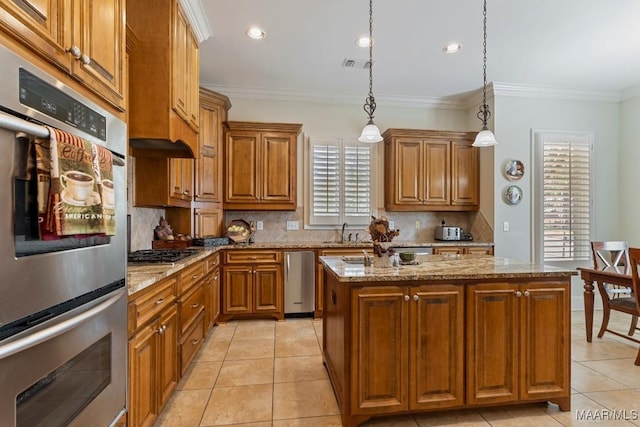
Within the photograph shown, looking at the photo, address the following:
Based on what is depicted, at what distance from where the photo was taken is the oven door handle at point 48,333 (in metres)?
0.86

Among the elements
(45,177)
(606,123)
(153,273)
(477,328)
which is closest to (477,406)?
(477,328)

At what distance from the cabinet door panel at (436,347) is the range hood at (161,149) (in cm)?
211

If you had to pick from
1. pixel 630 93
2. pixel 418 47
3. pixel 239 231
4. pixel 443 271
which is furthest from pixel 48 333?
pixel 630 93

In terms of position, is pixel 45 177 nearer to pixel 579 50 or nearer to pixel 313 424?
pixel 313 424

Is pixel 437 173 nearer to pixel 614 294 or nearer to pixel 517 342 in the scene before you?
pixel 614 294

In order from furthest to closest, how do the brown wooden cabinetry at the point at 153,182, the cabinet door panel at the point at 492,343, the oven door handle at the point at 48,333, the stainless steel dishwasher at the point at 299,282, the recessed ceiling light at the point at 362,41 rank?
the stainless steel dishwasher at the point at 299,282
the recessed ceiling light at the point at 362,41
the brown wooden cabinetry at the point at 153,182
the cabinet door panel at the point at 492,343
the oven door handle at the point at 48,333

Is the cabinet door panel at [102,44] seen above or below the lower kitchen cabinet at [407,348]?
above

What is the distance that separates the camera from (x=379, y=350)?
A: 1.93 metres

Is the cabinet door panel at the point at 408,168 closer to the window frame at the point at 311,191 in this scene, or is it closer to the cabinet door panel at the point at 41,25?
the window frame at the point at 311,191

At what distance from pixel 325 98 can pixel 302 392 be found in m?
3.70

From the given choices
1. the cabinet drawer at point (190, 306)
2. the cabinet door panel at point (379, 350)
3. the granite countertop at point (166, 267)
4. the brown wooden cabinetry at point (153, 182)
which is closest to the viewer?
the granite countertop at point (166, 267)

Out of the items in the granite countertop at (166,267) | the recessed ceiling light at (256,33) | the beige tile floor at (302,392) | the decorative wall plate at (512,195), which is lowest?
the beige tile floor at (302,392)

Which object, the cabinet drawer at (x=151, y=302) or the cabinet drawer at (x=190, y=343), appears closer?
the cabinet drawer at (x=151, y=302)

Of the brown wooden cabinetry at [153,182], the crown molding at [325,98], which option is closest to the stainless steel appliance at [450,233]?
the crown molding at [325,98]
